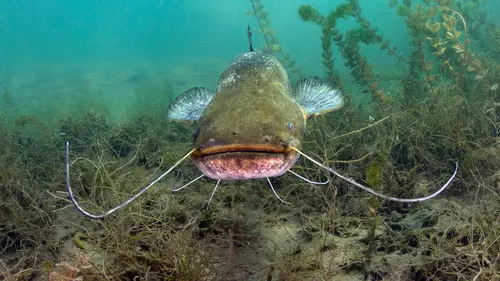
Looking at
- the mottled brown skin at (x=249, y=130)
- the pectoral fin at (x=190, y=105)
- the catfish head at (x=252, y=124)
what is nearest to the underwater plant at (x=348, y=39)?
the catfish head at (x=252, y=124)

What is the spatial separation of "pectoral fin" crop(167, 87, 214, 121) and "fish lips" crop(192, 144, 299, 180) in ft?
3.89

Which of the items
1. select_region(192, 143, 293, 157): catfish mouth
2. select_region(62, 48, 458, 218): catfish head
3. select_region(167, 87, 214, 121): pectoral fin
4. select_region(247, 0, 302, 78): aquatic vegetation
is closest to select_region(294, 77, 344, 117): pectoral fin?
select_region(62, 48, 458, 218): catfish head

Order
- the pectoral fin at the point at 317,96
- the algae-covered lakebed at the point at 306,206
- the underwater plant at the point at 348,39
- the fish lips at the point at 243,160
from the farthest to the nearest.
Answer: the underwater plant at the point at 348,39 < the pectoral fin at the point at 317,96 < the algae-covered lakebed at the point at 306,206 < the fish lips at the point at 243,160

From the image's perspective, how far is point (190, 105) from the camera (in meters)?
3.52

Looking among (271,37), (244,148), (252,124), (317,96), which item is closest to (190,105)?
→ (317,96)

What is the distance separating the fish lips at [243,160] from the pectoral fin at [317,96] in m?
1.17

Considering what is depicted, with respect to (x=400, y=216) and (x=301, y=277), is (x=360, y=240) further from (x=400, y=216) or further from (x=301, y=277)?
(x=301, y=277)

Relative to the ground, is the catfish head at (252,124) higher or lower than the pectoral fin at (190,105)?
higher

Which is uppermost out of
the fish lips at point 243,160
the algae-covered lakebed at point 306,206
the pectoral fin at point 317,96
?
the fish lips at point 243,160

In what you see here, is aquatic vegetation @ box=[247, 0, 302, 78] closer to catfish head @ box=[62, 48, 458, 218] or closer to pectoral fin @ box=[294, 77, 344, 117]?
pectoral fin @ box=[294, 77, 344, 117]

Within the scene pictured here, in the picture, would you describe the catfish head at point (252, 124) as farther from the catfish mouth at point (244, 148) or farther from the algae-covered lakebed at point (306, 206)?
the algae-covered lakebed at point (306, 206)

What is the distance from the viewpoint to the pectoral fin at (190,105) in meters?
3.27

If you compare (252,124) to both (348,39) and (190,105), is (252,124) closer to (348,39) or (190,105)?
(190,105)

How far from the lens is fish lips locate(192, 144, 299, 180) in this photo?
1.93m
